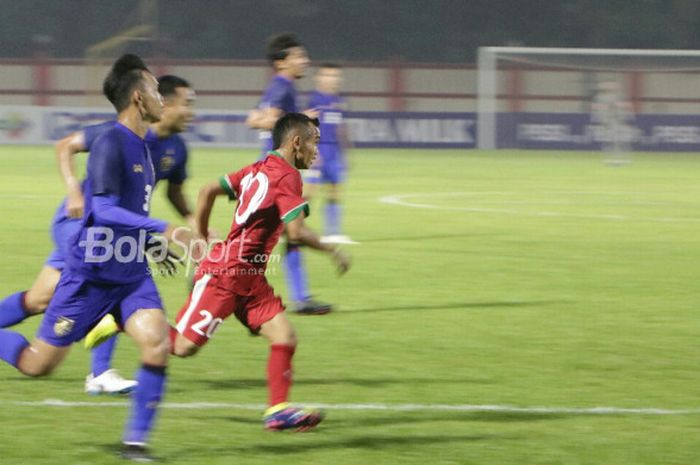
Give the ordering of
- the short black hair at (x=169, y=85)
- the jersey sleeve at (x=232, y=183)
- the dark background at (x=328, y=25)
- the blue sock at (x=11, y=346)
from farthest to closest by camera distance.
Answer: the dark background at (x=328, y=25)
the short black hair at (x=169, y=85)
the jersey sleeve at (x=232, y=183)
the blue sock at (x=11, y=346)

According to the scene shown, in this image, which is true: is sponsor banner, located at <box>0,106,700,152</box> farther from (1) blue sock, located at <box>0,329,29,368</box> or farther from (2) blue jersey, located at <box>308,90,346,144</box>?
(1) blue sock, located at <box>0,329,29,368</box>

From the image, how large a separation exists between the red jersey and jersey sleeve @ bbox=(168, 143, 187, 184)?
42.0 inches

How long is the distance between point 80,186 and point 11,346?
95 cm

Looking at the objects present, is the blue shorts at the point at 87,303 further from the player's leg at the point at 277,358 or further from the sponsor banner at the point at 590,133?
the sponsor banner at the point at 590,133

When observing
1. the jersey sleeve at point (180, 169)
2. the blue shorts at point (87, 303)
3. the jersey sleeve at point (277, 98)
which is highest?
the jersey sleeve at point (277, 98)

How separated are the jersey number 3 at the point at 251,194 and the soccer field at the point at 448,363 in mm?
942

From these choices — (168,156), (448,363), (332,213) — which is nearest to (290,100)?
(168,156)

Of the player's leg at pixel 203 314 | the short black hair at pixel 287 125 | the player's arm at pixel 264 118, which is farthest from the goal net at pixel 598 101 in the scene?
the player's leg at pixel 203 314

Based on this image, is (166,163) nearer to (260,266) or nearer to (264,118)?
(260,266)

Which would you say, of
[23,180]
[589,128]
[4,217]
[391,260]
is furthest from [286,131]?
[589,128]

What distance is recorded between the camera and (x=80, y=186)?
6648 mm

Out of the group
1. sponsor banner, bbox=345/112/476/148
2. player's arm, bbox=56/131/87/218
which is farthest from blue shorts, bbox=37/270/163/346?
sponsor banner, bbox=345/112/476/148

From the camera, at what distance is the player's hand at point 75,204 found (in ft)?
20.5

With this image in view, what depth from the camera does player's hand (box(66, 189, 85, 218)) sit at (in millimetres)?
6234
